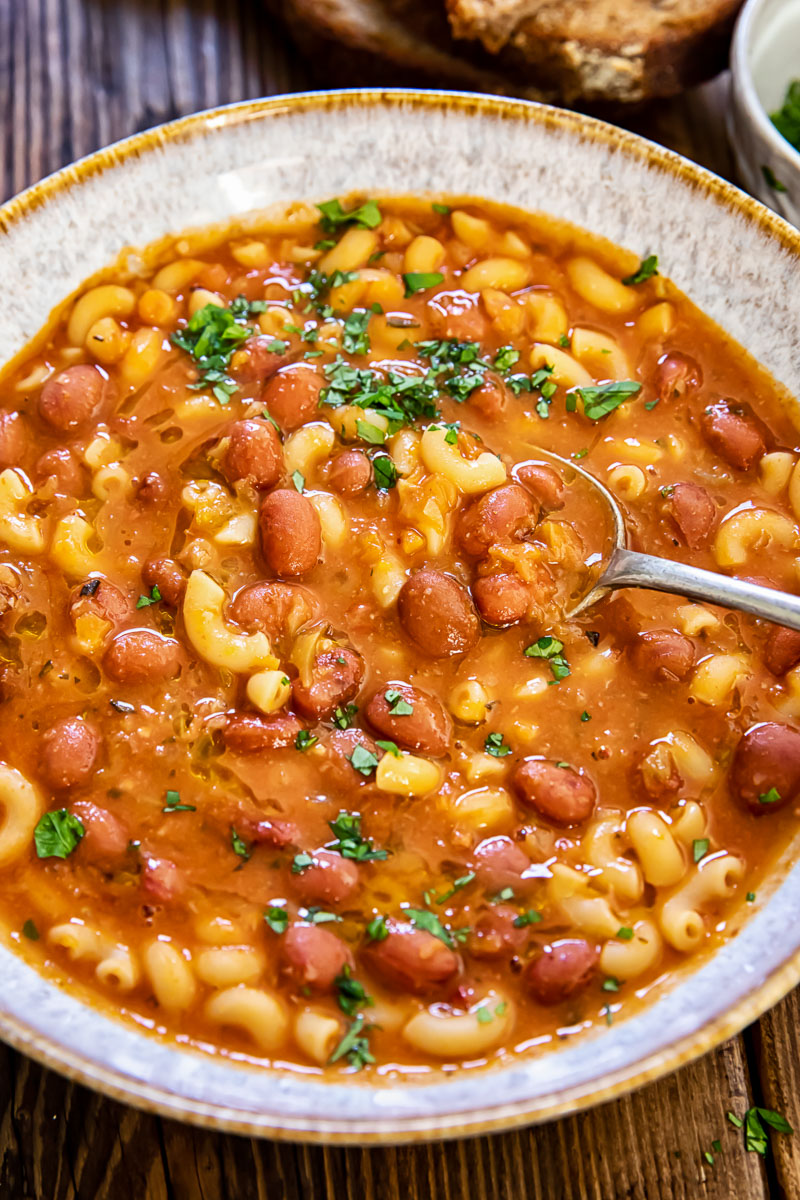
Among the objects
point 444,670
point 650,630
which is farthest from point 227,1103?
point 650,630

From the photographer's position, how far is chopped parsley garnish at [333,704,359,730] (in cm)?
285

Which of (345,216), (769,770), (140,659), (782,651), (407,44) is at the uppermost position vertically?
(407,44)

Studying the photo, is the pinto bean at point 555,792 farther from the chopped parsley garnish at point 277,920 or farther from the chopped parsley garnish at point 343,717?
the chopped parsley garnish at point 277,920

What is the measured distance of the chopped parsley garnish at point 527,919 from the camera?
8.60 feet

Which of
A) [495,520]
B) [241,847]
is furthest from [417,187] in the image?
[241,847]

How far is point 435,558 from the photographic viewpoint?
10.1 ft

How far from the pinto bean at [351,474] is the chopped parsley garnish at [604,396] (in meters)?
0.67

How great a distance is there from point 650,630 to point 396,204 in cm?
164

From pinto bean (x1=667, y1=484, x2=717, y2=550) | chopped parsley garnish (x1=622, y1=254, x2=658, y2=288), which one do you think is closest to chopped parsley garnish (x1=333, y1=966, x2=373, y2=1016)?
pinto bean (x1=667, y1=484, x2=717, y2=550)

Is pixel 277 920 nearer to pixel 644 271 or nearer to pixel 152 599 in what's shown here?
pixel 152 599

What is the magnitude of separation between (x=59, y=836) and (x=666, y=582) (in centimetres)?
163

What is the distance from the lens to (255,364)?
3.36 meters

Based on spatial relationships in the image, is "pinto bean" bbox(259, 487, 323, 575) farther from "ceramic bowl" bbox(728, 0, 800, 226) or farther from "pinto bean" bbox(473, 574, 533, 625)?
"ceramic bowl" bbox(728, 0, 800, 226)

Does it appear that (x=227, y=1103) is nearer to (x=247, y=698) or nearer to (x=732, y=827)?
(x=247, y=698)
